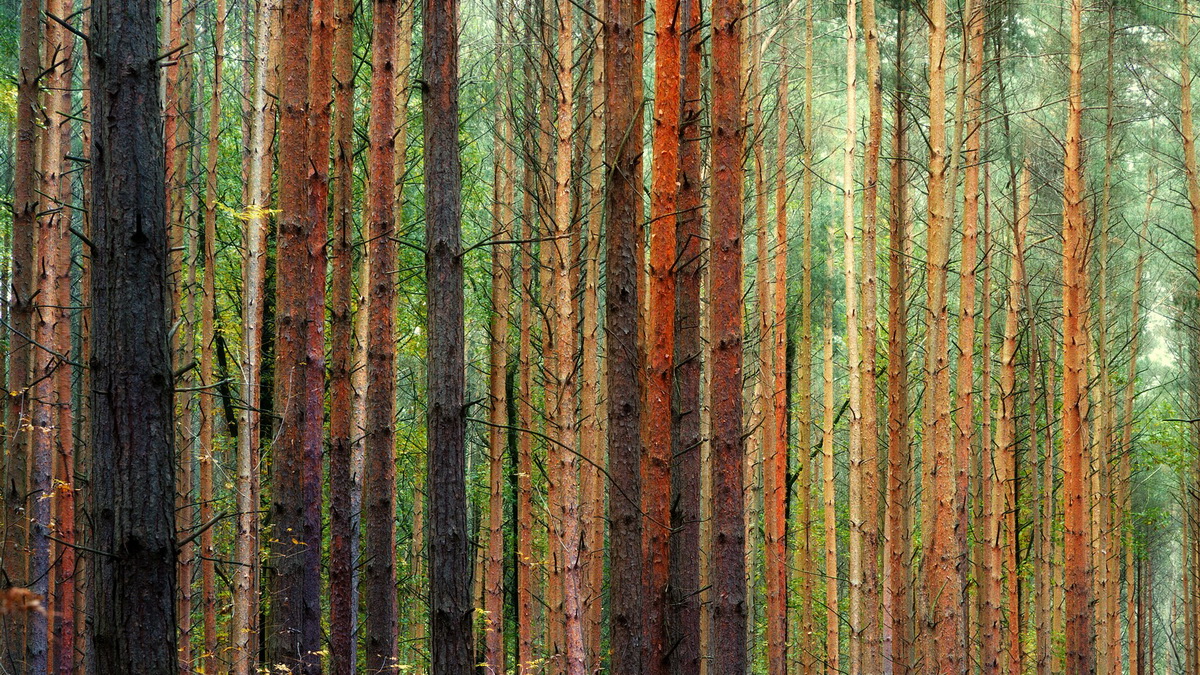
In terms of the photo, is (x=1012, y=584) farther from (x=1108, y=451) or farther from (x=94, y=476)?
(x=94, y=476)

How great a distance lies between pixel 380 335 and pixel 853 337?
5.54m

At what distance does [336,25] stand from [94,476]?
521cm

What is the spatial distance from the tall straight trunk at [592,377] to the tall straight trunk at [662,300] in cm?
220

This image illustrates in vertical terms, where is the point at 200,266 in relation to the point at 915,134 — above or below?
below

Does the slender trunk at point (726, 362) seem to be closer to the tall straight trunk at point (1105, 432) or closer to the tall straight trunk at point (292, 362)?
the tall straight trunk at point (292, 362)

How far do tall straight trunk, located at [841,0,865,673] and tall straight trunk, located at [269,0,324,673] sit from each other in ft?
18.6

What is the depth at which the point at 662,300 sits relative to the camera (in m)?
7.22

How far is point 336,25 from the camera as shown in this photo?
823 cm

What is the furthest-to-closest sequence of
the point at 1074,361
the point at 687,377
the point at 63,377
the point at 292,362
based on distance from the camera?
the point at 1074,361 → the point at 63,377 → the point at 687,377 → the point at 292,362

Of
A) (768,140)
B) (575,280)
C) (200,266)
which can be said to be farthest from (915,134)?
(200,266)

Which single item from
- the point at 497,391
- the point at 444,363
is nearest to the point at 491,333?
the point at 497,391

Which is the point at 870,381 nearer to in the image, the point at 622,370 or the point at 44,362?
the point at 622,370

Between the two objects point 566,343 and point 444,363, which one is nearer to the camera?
point 444,363

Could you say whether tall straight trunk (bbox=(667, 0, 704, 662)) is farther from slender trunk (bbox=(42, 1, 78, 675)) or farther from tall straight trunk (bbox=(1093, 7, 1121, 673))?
tall straight trunk (bbox=(1093, 7, 1121, 673))
